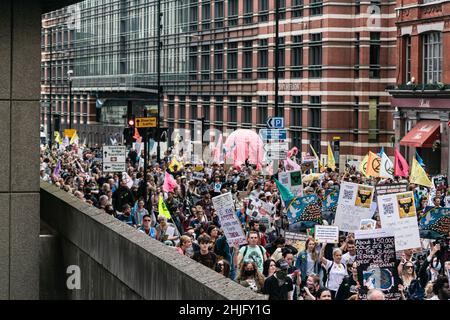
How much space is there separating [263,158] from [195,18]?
4023cm

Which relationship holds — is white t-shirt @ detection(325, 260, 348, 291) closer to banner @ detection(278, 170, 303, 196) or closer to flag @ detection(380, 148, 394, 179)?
banner @ detection(278, 170, 303, 196)

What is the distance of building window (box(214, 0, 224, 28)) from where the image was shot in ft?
286

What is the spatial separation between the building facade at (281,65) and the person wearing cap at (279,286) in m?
58.5

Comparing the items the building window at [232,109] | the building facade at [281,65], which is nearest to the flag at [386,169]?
the building facade at [281,65]

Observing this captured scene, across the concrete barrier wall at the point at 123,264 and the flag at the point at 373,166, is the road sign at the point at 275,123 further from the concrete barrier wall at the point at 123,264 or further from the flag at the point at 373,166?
the concrete barrier wall at the point at 123,264

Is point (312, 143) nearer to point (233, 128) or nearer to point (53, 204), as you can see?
point (233, 128)

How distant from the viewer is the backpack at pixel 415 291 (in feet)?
49.4

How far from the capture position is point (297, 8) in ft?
247

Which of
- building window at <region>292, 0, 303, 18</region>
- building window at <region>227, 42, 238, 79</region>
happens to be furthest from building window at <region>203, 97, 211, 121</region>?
building window at <region>292, 0, 303, 18</region>

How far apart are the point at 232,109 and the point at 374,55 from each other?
15.9 m

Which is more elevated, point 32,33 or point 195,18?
point 195,18

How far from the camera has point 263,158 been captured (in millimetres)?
53781

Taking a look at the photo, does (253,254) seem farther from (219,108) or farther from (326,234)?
(219,108)
